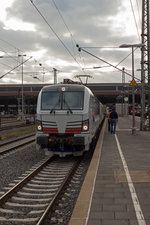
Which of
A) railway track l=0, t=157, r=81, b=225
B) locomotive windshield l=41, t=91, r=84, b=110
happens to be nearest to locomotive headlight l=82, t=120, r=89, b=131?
locomotive windshield l=41, t=91, r=84, b=110

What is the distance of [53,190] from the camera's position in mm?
6312

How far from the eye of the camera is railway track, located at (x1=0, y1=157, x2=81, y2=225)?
470 cm

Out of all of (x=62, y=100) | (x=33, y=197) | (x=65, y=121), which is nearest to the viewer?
(x=33, y=197)

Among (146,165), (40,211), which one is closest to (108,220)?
(40,211)

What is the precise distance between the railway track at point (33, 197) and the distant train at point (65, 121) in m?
1.10

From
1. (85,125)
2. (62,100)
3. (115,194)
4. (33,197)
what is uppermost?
(62,100)

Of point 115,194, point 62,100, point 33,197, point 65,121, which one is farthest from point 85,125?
point 115,194

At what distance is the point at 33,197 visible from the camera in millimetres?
5848

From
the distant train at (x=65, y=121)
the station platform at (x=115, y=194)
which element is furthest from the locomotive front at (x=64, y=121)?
the station platform at (x=115, y=194)

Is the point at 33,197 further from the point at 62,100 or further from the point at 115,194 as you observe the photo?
the point at 62,100

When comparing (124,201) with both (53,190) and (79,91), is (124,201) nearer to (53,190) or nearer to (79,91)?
(53,190)

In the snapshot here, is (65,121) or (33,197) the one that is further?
(65,121)

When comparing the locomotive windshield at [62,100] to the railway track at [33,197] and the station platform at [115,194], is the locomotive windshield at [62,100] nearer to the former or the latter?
the station platform at [115,194]

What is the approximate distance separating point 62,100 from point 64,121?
936mm
